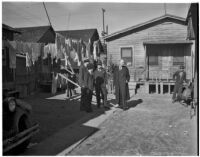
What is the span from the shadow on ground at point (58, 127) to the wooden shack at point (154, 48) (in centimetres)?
886

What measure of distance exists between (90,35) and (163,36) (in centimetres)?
1951

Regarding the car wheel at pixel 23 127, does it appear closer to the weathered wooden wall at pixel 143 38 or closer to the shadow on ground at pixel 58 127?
the shadow on ground at pixel 58 127

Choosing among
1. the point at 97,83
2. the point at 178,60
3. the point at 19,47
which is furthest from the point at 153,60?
the point at 97,83

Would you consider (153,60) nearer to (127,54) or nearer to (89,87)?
(127,54)

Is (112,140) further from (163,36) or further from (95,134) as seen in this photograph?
(163,36)

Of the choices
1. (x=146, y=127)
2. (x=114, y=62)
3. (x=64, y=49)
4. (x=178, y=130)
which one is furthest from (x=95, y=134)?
(x=114, y=62)

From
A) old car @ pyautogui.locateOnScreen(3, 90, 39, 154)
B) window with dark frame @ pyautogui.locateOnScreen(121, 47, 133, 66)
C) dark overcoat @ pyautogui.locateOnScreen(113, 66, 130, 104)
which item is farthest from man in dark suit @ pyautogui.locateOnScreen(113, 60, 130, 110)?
window with dark frame @ pyautogui.locateOnScreen(121, 47, 133, 66)

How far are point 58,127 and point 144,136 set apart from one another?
7.69ft

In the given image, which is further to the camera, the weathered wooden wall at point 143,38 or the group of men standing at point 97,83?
the weathered wooden wall at point 143,38

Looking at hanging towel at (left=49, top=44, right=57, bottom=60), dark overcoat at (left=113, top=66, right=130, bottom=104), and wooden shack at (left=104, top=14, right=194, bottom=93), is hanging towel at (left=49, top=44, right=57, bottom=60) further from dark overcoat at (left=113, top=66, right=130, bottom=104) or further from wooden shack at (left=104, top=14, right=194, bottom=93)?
dark overcoat at (left=113, top=66, right=130, bottom=104)

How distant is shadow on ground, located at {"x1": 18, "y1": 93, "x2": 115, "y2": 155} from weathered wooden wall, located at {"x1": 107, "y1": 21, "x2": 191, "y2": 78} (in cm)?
897

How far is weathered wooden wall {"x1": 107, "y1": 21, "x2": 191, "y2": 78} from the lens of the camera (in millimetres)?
18062

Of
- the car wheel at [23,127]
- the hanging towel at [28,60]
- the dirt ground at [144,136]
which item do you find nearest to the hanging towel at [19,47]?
the hanging towel at [28,60]

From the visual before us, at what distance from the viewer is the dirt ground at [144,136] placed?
528 cm
